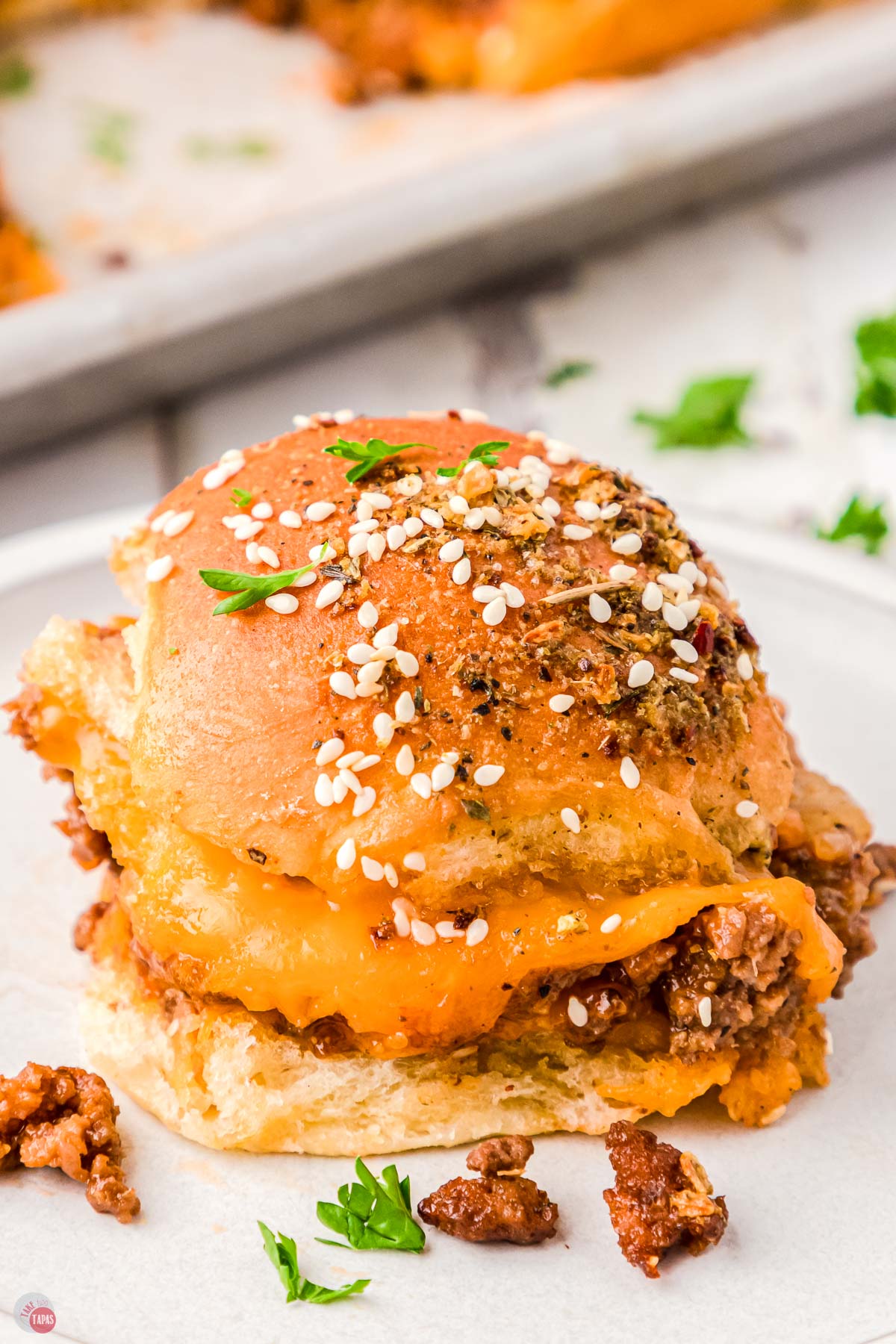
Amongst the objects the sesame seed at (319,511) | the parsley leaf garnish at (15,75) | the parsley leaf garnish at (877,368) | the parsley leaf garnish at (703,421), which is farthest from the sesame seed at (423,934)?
the parsley leaf garnish at (15,75)

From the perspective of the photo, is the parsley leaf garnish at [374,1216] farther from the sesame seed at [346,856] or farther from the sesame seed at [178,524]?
the sesame seed at [178,524]

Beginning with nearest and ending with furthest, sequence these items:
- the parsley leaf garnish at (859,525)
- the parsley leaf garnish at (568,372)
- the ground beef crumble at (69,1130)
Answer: the ground beef crumble at (69,1130), the parsley leaf garnish at (859,525), the parsley leaf garnish at (568,372)

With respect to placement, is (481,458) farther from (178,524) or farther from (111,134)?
(111,134)

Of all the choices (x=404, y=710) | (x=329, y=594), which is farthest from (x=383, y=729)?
(x=329, y=594)

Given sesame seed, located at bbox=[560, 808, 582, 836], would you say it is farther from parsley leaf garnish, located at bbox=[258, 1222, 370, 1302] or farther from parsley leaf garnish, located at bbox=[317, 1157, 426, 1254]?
parsley leaf garnish, located at bbox=[258, 1222, 370, 1302]

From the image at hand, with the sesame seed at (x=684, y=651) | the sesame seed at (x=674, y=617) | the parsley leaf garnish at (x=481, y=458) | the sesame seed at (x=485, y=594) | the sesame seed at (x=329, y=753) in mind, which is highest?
the parsley leaf garnish at (x=481, y=458)

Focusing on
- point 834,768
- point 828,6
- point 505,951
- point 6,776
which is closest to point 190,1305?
point 505,951
